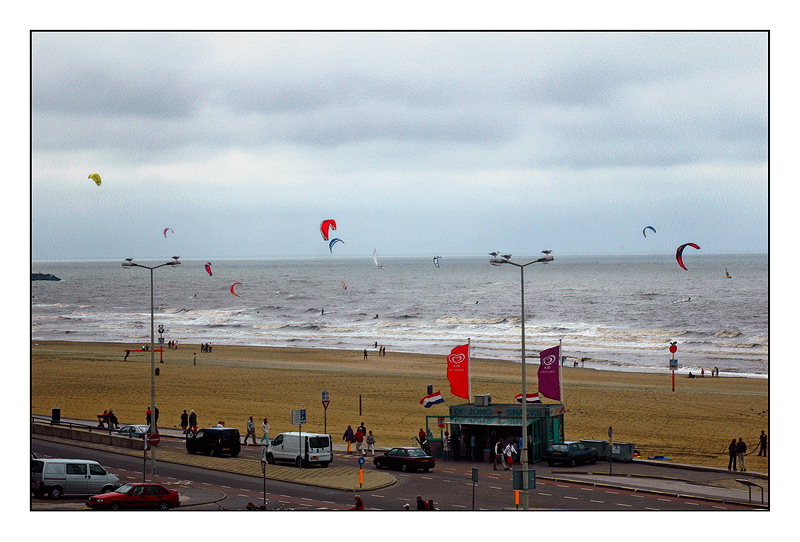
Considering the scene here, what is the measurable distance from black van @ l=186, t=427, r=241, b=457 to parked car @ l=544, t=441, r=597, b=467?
11.6 meters

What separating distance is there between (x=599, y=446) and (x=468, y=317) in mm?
86492

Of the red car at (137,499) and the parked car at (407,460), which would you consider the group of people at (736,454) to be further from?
the red car at (137,499)

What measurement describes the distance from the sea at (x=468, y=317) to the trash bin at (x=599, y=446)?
2745 centimetres

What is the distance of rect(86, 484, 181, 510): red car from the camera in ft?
72.7


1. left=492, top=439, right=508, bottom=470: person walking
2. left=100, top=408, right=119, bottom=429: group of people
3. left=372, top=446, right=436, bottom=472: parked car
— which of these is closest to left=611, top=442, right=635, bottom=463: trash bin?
left=492, top=439, right=508, bottom=470: person walking

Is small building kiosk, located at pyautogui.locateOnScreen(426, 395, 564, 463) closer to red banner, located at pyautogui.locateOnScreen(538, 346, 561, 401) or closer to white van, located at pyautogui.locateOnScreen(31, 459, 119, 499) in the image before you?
red banner, located at pyautogui.locateOnScreen(538, 346, 561, 401)

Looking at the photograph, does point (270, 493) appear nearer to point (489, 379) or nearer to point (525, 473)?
point (525, 473)

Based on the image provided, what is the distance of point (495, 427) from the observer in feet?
106

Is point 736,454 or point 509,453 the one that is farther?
point 509,453

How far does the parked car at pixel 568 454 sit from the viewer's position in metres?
30.7

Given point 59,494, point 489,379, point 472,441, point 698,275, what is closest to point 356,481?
point 472,441

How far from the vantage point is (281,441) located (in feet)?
101

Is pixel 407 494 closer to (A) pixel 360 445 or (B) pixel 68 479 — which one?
(A) pixel 360 445

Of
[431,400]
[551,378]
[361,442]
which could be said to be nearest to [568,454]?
[551,378]
